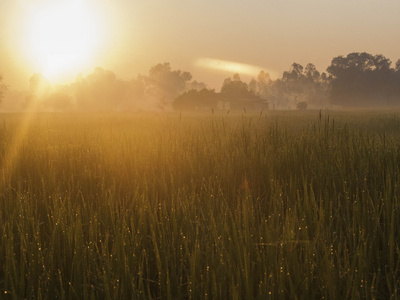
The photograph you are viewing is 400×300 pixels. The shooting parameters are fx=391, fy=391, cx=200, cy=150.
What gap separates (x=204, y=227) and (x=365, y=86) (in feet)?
329

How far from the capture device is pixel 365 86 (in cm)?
9356

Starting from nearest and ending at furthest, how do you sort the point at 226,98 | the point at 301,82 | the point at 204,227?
the point at 204,227 < the point at 226,98 < the point at 301,82

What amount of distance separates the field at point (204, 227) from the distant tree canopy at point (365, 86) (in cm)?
9580

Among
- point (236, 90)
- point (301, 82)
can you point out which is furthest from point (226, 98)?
point (301, 82)

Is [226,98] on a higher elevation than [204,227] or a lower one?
higher

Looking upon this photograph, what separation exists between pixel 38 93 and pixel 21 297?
15184 cm

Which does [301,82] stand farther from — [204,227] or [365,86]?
[204,227]

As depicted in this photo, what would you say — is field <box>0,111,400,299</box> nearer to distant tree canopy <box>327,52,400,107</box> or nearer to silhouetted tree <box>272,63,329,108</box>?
distant tree canopy <box>327,52,400,107</box>

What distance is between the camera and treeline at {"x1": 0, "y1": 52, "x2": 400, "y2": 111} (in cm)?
7369

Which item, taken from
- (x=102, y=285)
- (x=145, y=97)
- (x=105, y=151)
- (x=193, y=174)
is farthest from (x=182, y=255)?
(x=145, y=97)

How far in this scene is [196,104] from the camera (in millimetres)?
72438

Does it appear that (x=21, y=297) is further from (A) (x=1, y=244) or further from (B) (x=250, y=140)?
(B) (x=250, y=140)

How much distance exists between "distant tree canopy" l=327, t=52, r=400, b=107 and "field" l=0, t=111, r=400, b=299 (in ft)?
314

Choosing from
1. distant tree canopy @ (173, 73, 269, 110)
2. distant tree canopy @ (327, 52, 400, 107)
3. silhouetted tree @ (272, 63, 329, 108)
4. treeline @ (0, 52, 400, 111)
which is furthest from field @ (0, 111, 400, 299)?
silhouetted tree @ (272, 63, 329, 108)
